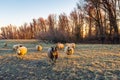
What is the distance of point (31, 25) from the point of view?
91375 mm

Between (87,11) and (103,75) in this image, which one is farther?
(87,11)

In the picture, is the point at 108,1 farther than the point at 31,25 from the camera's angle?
No

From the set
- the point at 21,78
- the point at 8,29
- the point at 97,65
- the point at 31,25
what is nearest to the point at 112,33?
the point at 97,65

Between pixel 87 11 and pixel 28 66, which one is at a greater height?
pixel 87 11

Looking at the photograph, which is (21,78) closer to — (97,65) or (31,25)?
(97,65)

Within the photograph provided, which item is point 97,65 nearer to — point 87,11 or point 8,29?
point 87,11

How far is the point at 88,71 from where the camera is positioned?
14367 millimetres

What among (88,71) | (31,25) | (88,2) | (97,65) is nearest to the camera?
(88,71)

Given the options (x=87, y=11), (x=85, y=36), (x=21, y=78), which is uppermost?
(x=87, y=11)

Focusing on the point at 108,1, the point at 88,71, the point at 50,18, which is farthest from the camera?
the point at 50,18

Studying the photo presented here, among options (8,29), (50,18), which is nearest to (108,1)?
(50,18)

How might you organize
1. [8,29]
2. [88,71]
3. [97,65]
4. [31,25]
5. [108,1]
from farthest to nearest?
[8,29]
[31,25]
[108,1]
[97,65]
[88,71]

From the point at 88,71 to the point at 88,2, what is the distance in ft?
108

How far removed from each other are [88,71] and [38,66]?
3.89m
